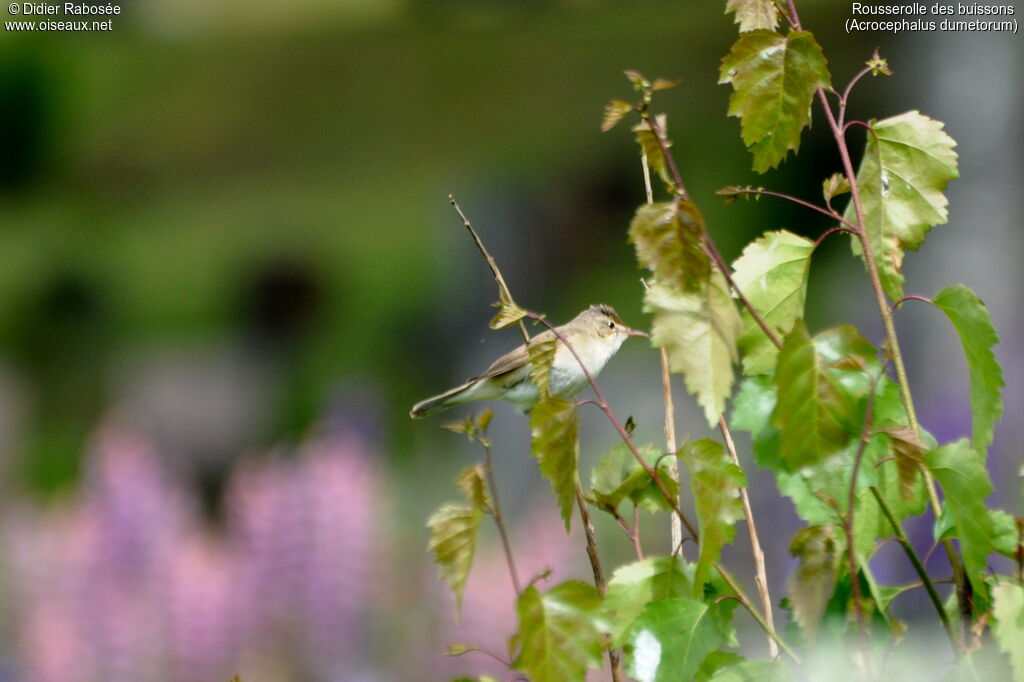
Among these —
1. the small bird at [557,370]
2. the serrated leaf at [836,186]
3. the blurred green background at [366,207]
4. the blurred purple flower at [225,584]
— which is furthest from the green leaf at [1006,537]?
the blurred green background at [366,207]

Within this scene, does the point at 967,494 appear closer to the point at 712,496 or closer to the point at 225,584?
Result: the point at 712,496

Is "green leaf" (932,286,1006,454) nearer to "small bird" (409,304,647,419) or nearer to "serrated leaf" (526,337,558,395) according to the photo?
"serrated leaf" (526,337,558,395)

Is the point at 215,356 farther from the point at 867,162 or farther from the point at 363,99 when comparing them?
the point at 867,162

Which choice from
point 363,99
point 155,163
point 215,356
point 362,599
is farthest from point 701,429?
point 155,163

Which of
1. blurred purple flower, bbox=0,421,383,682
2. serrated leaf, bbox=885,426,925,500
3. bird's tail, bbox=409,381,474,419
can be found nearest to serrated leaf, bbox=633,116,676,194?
serrated leaf, bbox=885,426,925,500

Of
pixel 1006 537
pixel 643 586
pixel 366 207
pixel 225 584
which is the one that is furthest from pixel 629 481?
pixel 366 207

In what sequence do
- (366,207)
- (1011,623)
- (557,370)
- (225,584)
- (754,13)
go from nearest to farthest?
1. (1011,623)
2. (754,13)
3. (557,370)
4. (225,584)
5. (366,207)
